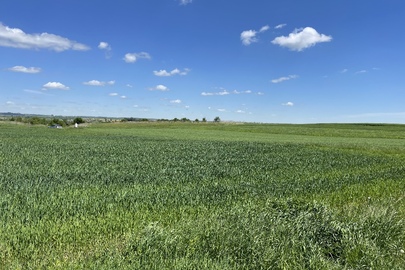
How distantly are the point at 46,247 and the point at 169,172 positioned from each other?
8.26 meters

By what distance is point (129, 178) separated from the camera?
11.9 meters

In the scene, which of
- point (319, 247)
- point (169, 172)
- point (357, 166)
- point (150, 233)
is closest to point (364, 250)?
point (319, 247)

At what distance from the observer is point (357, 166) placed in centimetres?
1822

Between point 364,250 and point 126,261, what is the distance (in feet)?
13.9

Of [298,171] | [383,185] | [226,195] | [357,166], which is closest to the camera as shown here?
[226,195]

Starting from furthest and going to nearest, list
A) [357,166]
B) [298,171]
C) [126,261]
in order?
[357,166] → [298,171] → [126,261]

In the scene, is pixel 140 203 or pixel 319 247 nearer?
pixel 319 247

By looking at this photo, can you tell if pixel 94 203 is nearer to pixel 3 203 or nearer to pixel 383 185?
pixel 3 203

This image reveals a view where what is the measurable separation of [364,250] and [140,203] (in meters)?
5.34

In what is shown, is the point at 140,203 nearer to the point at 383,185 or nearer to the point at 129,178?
the point at 129,178

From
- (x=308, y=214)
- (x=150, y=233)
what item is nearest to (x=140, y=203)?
(x=150, y=233)

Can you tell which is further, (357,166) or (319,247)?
(357,166)

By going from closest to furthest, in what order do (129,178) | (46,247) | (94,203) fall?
(46,247) < (94,203) < (129,178)

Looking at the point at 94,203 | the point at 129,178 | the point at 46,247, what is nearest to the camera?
the point at 46,247
